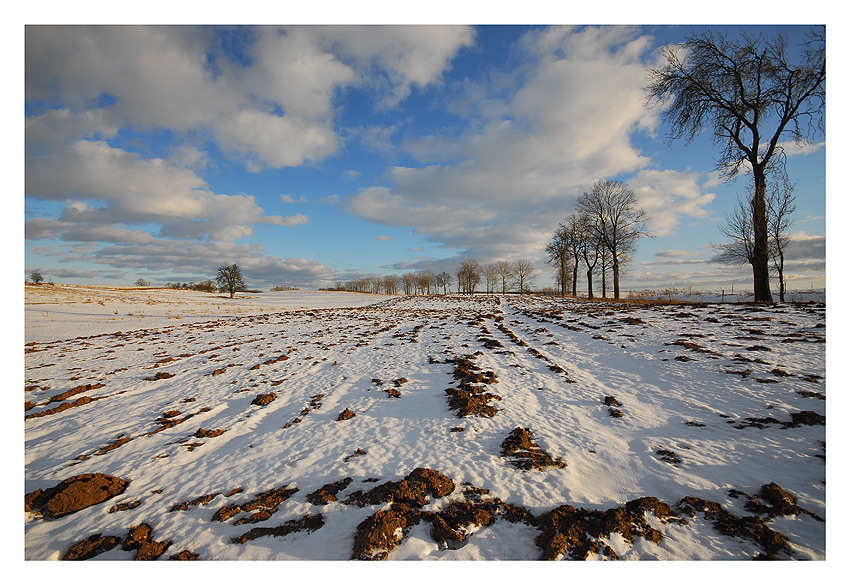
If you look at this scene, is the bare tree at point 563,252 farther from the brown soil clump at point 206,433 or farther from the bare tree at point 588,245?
the brown soil clump at point 206,433

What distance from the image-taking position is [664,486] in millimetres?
3109

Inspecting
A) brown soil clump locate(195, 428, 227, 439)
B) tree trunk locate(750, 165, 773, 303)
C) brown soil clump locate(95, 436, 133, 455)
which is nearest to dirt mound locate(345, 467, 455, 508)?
brown soil clump locate(195, 428, 227, 439)

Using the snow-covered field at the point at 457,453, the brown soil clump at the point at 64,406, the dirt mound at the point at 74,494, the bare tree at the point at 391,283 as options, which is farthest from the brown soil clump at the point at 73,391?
the bare tree at the point at 391,283

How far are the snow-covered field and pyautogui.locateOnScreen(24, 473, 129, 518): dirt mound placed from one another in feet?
0.31

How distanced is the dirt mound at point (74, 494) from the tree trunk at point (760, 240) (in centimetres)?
2103

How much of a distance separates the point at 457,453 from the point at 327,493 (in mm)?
1645

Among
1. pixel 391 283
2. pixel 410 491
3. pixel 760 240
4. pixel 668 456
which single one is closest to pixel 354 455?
pixel 410 491

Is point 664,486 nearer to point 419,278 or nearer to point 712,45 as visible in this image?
point 712,45

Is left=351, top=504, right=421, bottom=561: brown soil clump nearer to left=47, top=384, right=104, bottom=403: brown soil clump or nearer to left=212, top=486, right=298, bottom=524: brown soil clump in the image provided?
left=212, top=486, right=298, bottom=524: brown soil clump

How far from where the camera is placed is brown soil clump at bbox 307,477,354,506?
3.16 meters

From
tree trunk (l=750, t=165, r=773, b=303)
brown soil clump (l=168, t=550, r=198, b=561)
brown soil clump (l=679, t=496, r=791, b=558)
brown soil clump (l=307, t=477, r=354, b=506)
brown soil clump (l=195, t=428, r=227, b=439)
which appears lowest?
brown soil clump (l=168, t=550, r=198, b=561)

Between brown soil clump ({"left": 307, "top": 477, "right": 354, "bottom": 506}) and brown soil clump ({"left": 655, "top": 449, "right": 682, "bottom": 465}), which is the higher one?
brown soil clump ({"left": 655, "top": 449, "right": 682, "bottom": 465})

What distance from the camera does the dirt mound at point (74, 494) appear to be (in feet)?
10.4

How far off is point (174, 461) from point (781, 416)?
850cm
